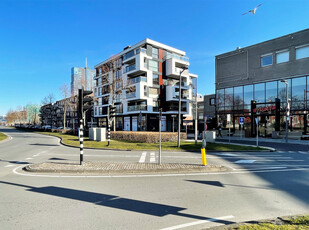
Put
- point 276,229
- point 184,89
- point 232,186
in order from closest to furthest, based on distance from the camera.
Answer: point 276,229
point 232,186
point 184,89

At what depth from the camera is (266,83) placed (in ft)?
88.3

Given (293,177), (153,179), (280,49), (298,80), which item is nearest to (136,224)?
(153,179)

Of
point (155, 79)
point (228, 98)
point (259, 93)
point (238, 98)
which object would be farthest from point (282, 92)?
point (155, 79)

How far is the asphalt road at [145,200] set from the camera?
351 cm

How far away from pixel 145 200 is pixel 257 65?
29.9 m

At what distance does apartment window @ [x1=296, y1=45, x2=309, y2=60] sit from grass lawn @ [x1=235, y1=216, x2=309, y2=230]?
1099 inches

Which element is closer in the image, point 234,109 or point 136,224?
point 136,224

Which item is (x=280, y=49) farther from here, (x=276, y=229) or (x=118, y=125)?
(x=118, y=125)

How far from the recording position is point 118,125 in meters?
47.5

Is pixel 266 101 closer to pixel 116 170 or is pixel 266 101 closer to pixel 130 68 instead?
pixel 116 170

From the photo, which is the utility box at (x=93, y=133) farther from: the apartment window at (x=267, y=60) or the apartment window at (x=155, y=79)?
the apartment window at (x=267, y=60)

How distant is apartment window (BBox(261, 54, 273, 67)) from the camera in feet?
87.4

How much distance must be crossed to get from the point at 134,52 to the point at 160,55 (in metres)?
6.41

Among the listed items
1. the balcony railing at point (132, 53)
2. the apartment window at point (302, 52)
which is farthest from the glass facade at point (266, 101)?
the balcony railing at point (132, 53)
